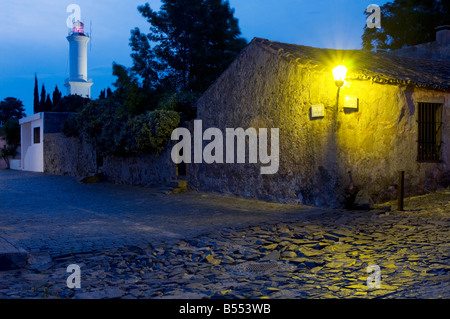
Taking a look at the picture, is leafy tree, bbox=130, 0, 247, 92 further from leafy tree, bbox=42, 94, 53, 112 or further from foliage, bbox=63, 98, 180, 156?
leafy tree, bbox=42, 94, 53, 112

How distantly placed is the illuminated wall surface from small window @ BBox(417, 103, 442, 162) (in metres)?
0.18

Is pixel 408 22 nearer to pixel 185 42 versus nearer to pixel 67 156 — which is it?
pixel 185 42

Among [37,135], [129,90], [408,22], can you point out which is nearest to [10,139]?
[37,135]

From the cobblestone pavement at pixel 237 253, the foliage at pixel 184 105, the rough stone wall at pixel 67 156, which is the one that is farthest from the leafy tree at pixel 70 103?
the cobblestone pavement at pixel 237 253

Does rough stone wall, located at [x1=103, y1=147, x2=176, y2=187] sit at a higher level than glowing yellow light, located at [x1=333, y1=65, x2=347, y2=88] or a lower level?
lower

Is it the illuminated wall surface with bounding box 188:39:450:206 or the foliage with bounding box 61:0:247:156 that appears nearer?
the illuminated wall surface with bounding box 188:39:450:206

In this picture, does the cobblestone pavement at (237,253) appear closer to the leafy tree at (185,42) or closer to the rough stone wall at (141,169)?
the rough stone wall at (141,169)

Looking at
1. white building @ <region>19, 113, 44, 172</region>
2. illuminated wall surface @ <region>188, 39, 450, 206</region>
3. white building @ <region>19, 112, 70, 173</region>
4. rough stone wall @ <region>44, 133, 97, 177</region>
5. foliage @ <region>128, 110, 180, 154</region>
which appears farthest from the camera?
white building @ <region>19, 113, 44, 172</region>

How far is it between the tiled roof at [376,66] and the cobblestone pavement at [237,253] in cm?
309

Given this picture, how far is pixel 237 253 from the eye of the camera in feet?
20.2

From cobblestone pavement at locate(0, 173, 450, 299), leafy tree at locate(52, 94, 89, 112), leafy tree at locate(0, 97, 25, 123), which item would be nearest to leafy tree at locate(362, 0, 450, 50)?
cobblestone pavement at locate(0, 173, 450, 299)

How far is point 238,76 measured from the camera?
13.2 metres

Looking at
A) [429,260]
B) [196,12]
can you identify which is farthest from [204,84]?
[429,260]

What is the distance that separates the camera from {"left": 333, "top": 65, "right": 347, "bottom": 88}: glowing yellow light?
9.80m
